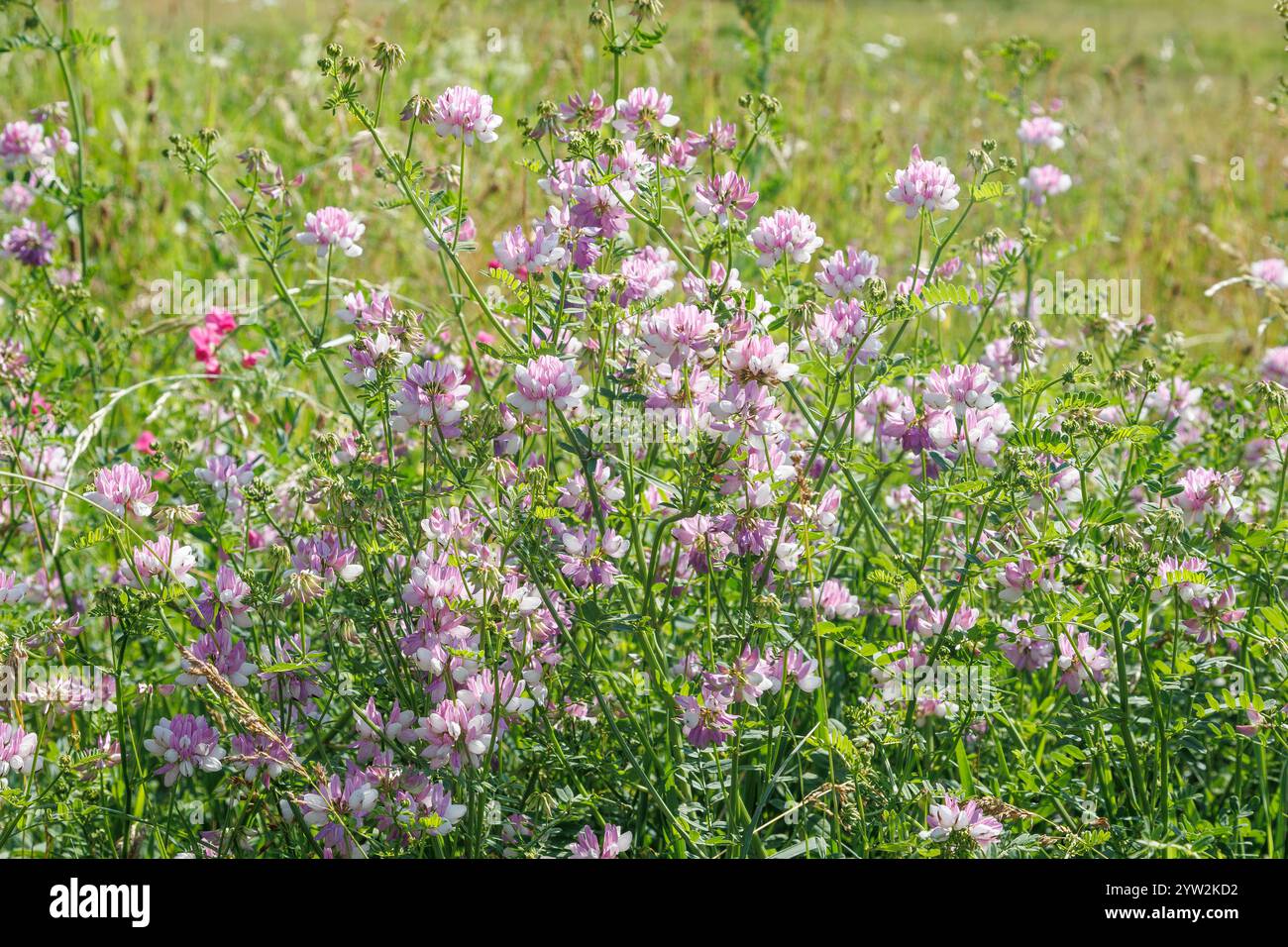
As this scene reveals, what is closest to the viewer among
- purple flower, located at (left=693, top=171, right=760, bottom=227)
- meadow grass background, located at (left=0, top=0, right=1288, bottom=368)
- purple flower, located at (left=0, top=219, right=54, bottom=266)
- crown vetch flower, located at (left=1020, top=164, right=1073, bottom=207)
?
purple flower, located at (left=693, top=171, right=760, bottom=227)

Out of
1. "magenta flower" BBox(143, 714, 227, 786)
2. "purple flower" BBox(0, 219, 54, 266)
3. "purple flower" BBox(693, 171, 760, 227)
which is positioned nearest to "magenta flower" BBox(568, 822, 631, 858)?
"magenta flower" BBox(143, 714, 227, 786)

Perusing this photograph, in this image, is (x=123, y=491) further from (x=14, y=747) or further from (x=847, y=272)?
(x=847, y=272)

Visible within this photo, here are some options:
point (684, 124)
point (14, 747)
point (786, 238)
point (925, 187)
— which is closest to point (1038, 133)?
point (925, 187)

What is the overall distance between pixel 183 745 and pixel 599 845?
65 centimetres

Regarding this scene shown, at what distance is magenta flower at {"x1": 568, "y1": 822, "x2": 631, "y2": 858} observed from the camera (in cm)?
184

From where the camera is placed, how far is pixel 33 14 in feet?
9.20

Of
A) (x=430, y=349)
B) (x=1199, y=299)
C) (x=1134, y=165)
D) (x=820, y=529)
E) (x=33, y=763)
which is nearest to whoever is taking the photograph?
(x=33, y=763)

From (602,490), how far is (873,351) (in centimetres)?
46

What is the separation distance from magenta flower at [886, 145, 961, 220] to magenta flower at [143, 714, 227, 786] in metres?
1.33

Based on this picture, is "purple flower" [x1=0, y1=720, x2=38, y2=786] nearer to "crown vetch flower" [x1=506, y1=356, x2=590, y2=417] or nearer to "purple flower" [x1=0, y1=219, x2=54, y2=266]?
"crown vetch flower" [x1=506, y1=356, x2=590, y2=417]
